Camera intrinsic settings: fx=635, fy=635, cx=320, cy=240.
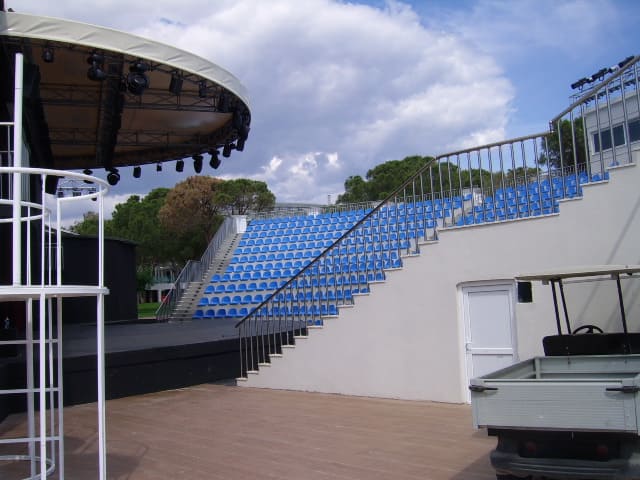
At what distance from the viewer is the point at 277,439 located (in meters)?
7.79

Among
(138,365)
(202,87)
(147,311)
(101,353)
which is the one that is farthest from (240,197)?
(101,353)

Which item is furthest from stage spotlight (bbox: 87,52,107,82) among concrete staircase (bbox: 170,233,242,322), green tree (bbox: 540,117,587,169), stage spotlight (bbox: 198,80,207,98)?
concrete staircase (bbox: 170,233,242,322)

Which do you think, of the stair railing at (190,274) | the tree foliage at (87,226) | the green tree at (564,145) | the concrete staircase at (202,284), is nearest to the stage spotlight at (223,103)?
the green tree at (564,145)

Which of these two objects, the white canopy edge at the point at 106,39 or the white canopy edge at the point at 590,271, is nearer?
the white canopy edge at the point at 590,271

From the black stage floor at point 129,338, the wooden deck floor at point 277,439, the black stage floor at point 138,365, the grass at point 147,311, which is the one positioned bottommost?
the wooden deck floor at point 277,439

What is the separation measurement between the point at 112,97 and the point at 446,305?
7748 mm

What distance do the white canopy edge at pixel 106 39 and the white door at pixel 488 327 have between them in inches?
225

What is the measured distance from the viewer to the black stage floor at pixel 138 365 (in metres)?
10.4

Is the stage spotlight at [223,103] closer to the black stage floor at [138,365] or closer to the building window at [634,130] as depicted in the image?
the black stage floor at [138,365]

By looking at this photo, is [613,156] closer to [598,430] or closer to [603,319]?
[603,319]

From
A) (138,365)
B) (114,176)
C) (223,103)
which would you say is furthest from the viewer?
(114,176)

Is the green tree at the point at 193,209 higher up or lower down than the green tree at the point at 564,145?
higher up

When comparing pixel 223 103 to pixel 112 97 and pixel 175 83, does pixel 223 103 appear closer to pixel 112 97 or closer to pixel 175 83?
pixel 175 83

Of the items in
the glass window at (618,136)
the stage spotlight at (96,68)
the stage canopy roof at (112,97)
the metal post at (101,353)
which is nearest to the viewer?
the metal post at (101,353)
